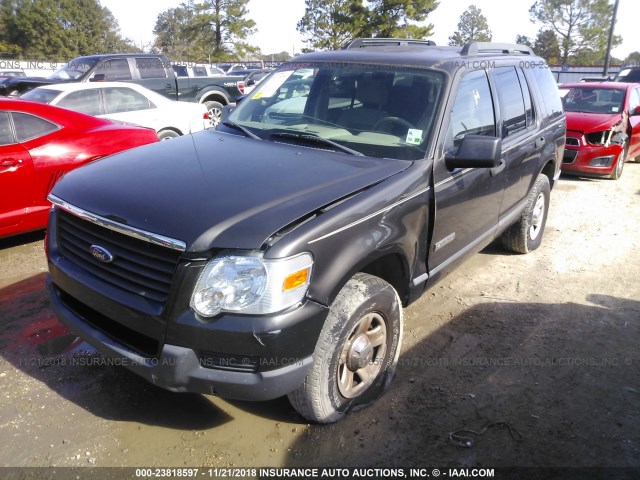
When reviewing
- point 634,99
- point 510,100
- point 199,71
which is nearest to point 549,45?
point 199,71

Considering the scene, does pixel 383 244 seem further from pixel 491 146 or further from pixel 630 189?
pixel 630 189

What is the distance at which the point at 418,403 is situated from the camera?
3.03m

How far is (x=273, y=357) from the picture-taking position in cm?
225

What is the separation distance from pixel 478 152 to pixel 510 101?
→ 147 centimetres

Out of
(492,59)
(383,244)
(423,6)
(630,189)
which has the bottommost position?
(630,189)

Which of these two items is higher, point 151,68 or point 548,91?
point 151,68

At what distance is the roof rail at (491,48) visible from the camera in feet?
12.9

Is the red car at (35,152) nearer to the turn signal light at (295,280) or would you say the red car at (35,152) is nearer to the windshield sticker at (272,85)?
the windshield sticker at (272,85)

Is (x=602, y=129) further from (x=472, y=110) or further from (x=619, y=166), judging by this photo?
(x=472, y=110)

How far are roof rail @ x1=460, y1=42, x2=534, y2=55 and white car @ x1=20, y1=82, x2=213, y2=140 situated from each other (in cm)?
523

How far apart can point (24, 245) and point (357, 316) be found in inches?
169

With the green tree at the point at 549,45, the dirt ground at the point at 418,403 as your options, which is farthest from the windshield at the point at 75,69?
the green tree at the point at 549,45

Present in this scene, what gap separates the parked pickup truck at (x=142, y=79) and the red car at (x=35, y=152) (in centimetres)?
565

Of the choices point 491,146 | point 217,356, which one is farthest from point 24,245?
point 491,146
